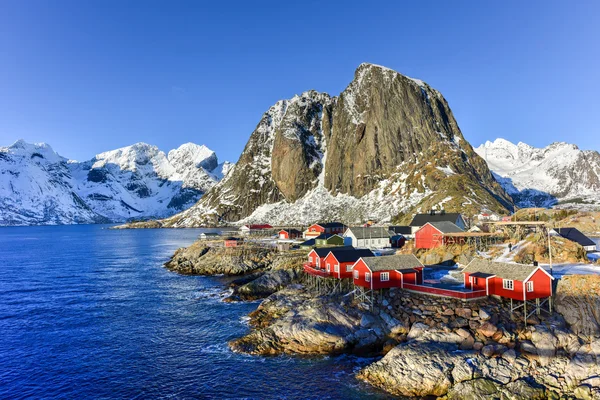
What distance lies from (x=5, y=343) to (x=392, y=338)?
40.9m

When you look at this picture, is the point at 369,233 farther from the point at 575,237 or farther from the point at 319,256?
the point at 575,237

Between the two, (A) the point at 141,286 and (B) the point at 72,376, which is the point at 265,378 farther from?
(A) the point at 141,286

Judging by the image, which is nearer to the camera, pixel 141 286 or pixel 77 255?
pixel 141 286

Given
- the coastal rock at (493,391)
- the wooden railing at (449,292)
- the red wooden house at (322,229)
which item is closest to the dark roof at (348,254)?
the wooden railing at (449,292)

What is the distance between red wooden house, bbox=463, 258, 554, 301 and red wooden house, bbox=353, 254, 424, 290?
19.5 ft

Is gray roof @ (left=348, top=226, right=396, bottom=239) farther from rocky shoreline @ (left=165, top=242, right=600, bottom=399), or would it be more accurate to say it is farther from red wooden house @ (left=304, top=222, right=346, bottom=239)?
rocky shoreline @ (left=165, top=242, right=600, bottom=399)

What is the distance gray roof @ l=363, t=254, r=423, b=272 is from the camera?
4322 centimetres

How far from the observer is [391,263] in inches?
1738


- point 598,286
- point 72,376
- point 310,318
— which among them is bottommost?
point 72,376

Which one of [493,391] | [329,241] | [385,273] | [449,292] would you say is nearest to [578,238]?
[449,292]

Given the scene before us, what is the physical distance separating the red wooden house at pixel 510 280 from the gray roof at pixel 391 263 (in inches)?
250

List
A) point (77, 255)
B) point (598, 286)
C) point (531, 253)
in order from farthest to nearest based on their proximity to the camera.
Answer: point (77, 255) < point (531, 253) < point (598, 286)

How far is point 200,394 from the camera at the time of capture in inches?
1105

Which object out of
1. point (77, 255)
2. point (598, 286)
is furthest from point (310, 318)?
point (77, 255)
